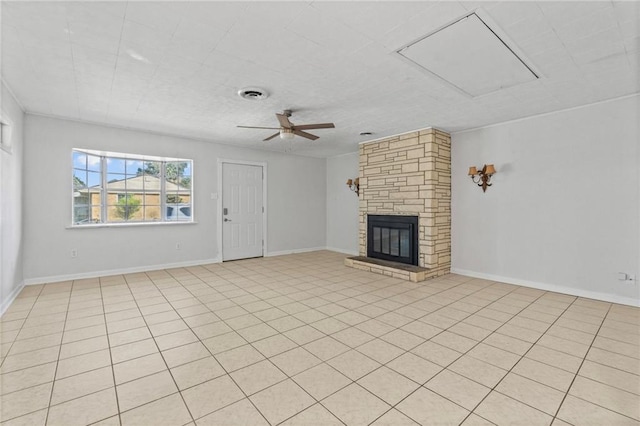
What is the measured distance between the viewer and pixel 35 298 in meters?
3.73

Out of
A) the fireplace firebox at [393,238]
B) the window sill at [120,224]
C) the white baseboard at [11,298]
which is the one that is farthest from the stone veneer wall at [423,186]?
the white baseboard at [11,298]

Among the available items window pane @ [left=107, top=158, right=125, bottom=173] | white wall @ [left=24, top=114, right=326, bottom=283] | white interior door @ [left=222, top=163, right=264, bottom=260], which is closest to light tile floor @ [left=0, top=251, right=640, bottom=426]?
white wall @ [left=24, top=114, right=326, bottom=283]

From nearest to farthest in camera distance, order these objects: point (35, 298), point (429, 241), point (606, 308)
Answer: point (606, 308) < point (35, 298) < point (429, 241)

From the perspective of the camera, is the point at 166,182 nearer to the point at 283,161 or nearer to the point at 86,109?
the point at 86,109

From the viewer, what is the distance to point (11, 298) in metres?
3.59

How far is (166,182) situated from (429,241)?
16.7 ft

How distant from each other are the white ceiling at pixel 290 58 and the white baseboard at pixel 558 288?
248 cm

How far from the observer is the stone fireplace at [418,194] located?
16.3ft

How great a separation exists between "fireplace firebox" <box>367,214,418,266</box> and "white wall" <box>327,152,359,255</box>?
4.13 ft

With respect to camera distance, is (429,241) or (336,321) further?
(429,241)

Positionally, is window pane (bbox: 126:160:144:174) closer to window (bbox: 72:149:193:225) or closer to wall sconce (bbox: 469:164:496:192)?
window (bbox: 72:149:193:225)

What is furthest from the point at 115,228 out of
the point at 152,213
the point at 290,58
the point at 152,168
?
the point at 290,58

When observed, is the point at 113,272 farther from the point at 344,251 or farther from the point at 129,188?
the point at 344,251

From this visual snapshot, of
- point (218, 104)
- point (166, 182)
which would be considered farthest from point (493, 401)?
point (166, 182)
